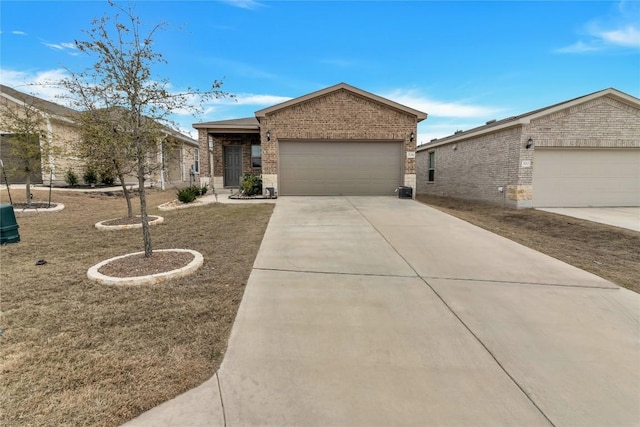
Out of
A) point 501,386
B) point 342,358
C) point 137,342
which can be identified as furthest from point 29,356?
point 501,386

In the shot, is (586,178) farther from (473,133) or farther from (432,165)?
(432,165)

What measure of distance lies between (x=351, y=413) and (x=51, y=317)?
3.01 metres

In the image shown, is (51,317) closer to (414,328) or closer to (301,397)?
(301,397)

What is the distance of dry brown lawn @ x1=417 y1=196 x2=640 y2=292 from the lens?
5.00 metres

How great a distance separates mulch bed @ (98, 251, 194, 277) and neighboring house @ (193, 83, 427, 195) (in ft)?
28.1

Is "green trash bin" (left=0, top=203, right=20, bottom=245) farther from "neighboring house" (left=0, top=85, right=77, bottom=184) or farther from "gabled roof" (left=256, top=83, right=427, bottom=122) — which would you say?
"gabled roof" (left=256, top=83, right=427, bottom=122)

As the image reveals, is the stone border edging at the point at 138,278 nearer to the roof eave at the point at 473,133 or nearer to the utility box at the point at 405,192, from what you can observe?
the utility box at the point at 405,192

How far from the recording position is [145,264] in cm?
446

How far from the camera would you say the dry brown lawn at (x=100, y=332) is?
1987mm

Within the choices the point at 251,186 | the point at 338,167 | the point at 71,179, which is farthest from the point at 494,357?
the point at 71,179

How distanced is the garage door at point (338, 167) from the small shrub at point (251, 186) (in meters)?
0.97

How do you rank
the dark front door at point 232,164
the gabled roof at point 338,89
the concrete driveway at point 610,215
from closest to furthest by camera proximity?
the concrete driveway at point 610,215
the gabled roof at point 338,89
the dark front door at point 232,164

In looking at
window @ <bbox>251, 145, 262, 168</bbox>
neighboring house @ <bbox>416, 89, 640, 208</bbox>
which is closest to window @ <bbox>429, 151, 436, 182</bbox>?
neighboring house @ <bbox>416, 89, 640, 208</bbox>

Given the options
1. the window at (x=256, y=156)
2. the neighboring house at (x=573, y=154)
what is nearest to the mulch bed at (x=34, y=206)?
the window at (x=256, y=156)
